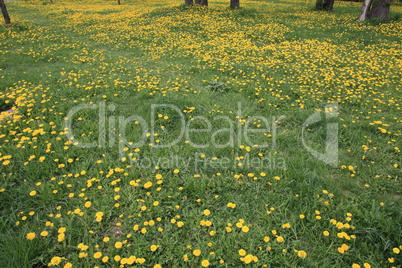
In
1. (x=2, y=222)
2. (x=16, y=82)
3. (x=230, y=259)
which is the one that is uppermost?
(x=16, y=82)

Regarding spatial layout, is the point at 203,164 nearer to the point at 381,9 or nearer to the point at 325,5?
the point at 381,9

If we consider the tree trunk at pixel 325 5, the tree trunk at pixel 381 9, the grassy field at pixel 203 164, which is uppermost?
the tree trunk at pixel 325 5

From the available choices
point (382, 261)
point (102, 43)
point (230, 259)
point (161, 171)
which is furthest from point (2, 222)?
point (102, 43)

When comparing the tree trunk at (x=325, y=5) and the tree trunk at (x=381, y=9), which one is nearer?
the tree trunk at (x=381, y=9)

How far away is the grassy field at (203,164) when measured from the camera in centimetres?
253

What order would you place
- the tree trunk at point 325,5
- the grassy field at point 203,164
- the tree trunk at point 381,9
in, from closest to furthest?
the grassy field at point 203,164 < the tree trunk at point 381,9 < the tree trunk at point 325,5

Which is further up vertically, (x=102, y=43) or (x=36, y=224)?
(x=102, y=43)

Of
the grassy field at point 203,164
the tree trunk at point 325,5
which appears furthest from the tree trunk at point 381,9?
the grassy field at point 203,164

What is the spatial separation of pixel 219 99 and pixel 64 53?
749cm

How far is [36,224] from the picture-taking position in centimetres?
274

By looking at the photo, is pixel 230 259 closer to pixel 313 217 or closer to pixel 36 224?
pixel 313 217

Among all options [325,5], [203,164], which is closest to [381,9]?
[325,5]

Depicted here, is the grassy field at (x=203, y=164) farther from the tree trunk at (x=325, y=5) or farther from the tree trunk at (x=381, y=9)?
the tree trunk at (x=325, y=5)

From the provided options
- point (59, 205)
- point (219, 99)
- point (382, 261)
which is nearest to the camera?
point (382, 261)
